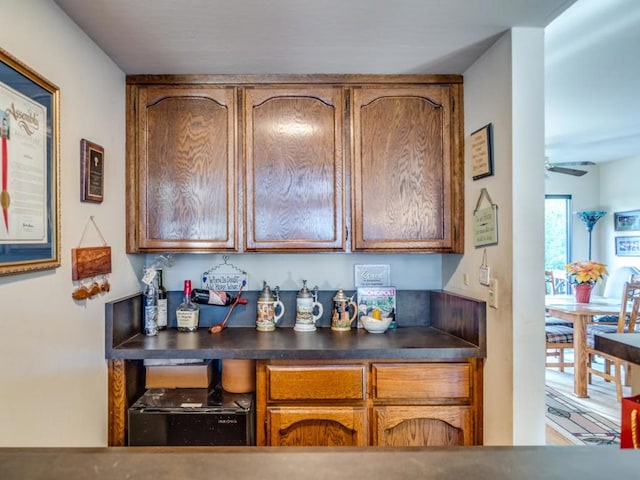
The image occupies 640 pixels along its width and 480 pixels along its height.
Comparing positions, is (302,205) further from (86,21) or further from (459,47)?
(86,21)

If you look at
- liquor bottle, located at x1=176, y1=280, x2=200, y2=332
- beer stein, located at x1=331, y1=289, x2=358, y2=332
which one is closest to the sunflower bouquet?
beer stein, located at x1=331, y1=289, x2=358, y2=332

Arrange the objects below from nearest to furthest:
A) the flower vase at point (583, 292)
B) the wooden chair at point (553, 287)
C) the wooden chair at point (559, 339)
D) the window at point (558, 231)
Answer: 1. the wooden chair at point (559, 339)
2. the flower vase at point (583, 292)
3. the wooden chair at point (553, 287)
4. the window at point (558, 231)

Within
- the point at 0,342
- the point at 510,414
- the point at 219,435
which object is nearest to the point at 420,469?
the point at 0,342

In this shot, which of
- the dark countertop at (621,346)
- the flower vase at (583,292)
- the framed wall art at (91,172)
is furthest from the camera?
the flower vase at (583,292)

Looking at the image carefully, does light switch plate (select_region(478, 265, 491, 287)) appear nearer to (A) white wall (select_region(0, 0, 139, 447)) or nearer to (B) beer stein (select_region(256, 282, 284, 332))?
(B) beer stein (select_region(256, 282, 284, 332))

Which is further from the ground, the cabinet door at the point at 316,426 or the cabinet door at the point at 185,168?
the cabinet door at the point at 185,168

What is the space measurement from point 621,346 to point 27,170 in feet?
5.29

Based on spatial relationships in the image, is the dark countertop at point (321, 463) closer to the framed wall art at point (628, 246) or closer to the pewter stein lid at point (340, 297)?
the pewter stein lid at point (340, 297)

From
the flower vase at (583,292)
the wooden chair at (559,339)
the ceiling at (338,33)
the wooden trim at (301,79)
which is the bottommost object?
the wooden chair at (559,339)

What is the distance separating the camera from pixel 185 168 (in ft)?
6.86

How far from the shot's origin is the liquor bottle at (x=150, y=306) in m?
2.11

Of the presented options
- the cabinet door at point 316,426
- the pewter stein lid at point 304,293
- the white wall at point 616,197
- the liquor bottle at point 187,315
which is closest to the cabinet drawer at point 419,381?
the cabinet door at point 316,426

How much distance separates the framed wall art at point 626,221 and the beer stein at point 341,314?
4.77 m

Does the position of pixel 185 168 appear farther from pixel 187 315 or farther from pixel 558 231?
pixel 558 231
